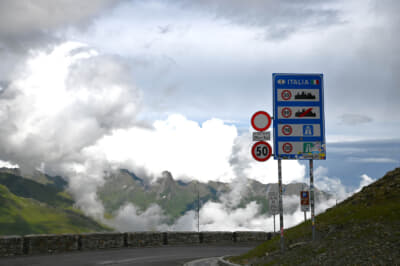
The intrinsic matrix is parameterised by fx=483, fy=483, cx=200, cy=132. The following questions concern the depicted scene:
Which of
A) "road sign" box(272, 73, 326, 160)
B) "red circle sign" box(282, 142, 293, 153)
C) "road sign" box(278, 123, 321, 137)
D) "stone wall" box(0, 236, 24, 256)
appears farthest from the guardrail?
"road sign" box(278, 123, 321, 137)

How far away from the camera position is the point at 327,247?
42.7ft

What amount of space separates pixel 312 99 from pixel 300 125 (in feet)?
3.20

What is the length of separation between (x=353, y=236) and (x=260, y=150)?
12.3 feet

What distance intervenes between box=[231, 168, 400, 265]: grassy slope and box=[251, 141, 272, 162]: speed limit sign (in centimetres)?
293

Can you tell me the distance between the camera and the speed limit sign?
1511 cm

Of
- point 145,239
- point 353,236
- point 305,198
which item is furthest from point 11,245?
point 353,236

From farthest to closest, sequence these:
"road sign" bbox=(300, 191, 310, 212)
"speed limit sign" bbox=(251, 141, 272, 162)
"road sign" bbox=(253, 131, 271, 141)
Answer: "road sign" bbox=(300, 191, 310, 212)
"speed limit sign" bbox=(251, 141, 272, 162)
"road sign" bbox=(253, 131, 271, 141)

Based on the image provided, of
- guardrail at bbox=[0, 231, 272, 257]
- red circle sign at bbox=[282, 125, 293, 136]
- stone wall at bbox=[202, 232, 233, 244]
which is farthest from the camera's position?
stone wall at bbox=[202, 232, 233, 244]

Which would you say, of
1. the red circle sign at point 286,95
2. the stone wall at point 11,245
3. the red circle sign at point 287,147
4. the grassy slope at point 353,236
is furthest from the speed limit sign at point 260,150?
the stone wall at point 11,245

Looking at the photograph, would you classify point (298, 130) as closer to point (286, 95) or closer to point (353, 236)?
point (286, 95)

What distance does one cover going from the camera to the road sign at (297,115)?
51.5ft

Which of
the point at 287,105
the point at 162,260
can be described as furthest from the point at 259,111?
the point at 162,260

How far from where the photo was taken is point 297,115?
1588 centimetres

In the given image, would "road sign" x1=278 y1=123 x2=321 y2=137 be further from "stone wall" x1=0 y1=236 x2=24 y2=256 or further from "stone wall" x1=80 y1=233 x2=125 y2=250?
"stone wall" x1=80 y1=233 x2=125 y2=250
